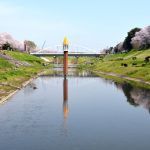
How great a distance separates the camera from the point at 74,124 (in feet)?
128

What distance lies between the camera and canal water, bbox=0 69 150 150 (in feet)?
102

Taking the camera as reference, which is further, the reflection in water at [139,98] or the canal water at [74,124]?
the reflection in water at [139,98]

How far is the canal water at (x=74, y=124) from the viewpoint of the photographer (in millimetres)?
31203

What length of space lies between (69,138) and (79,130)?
340 cm

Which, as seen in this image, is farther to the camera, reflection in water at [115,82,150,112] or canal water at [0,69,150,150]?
reflection in water at [115,82,150,112]

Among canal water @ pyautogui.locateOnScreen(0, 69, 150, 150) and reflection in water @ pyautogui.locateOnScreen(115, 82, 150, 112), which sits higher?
canal water @ pyautogui.locateOnScreen(0, 69, 150, 150)

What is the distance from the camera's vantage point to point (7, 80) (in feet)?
253

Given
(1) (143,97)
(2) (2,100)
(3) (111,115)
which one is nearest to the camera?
(3) (111,115)

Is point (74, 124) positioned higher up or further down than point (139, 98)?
higher up

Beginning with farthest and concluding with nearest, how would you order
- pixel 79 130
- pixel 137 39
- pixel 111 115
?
1. pixel 137 39
2. pixel 111 115
3. pixel 79 130

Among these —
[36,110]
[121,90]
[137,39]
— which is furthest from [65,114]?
[137,39]

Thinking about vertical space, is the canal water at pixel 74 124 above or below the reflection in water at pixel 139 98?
above

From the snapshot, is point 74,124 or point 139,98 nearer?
point 74,124

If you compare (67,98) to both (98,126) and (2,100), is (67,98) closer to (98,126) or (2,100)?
(2,100)
